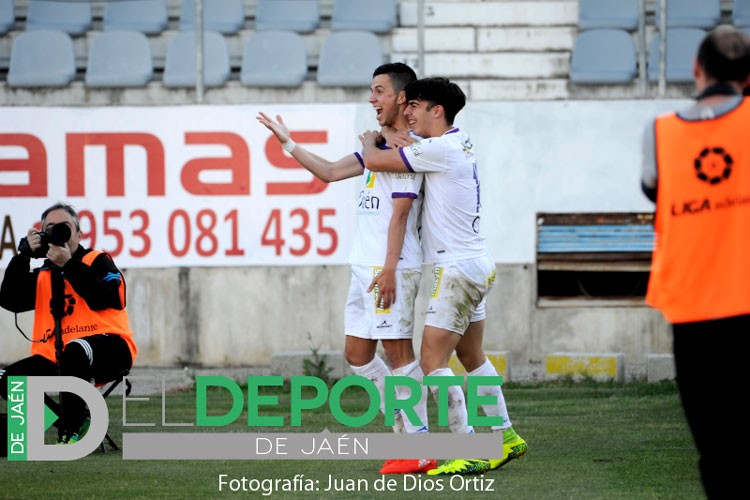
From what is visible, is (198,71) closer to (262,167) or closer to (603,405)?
(262,167)

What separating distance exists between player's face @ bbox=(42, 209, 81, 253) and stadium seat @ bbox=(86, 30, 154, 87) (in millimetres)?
6724

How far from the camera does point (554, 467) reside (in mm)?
7820

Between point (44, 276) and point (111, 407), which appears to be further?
point (111, 407)

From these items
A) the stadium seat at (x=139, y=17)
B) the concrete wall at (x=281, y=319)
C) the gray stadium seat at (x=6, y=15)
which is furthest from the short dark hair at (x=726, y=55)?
the gray stadium seat at (x=6, y=15)

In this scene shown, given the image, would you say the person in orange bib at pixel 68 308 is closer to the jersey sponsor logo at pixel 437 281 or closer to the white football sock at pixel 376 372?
the white football sock at pixel 376 372

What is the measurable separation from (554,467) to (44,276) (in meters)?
3.50

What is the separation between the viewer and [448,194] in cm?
758

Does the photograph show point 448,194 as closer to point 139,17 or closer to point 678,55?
point 678,55

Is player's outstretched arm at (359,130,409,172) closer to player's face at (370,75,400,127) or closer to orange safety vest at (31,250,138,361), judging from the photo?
player's face at (370,75,400,127)

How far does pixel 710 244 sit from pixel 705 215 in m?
0.10

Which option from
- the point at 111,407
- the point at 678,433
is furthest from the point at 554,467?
the point at 111,407

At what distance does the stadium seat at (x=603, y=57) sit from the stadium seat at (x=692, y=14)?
1.77ft

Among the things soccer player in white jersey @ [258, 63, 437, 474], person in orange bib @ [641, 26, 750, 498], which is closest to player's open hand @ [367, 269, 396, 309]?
soccer player in white jersey @ [258, 63, 437, 474]

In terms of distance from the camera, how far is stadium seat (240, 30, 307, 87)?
15.5 metres
